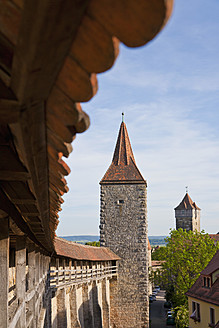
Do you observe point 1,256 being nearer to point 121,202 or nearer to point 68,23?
point 68,23

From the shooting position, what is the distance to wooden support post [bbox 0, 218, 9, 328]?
417cm

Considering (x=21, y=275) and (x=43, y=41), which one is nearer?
(x=43, y=41)

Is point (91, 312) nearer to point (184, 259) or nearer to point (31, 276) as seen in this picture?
point (184, 259)

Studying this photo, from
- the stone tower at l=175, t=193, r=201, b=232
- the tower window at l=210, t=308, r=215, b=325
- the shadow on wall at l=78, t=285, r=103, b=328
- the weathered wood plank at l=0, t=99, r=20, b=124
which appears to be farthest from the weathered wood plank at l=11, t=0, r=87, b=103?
the stone tower at l=175, t=193, r=201, b=232

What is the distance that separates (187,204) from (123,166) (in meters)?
48.8

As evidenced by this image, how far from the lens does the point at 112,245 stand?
87.8ft

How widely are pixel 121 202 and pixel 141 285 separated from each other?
5.21 m

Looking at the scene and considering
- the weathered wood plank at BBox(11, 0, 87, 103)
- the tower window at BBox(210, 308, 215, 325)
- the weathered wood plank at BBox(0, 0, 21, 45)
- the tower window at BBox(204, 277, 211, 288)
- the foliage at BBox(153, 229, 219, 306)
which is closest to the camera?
the weathered wood plank at BBox(11, 0, 87, 103)

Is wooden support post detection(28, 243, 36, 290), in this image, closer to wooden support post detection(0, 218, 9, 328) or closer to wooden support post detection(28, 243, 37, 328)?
wooden support post detection(28, 243, 37, 328)

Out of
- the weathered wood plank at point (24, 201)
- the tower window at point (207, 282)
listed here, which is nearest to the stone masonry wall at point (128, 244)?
the tower window at point (207, 282)

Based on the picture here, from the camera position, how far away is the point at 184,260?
1183 inches

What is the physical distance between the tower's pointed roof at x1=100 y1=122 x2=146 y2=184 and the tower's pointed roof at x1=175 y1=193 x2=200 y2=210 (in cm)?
4666

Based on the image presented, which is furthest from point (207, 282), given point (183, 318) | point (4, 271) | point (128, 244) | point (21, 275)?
point (4, 271)

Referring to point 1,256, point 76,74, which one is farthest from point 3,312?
point 76,74
